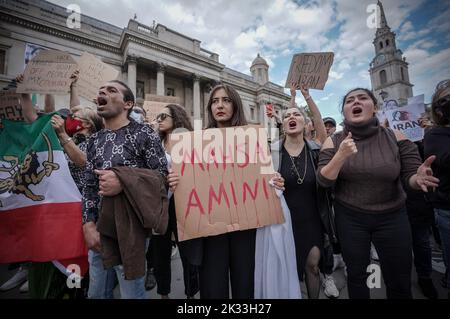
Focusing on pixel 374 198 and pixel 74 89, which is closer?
pixel 374 198

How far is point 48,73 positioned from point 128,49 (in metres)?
18.6

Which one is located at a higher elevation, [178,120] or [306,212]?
[178,120]

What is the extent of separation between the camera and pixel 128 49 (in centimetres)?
1759

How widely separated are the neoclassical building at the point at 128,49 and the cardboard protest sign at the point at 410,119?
10007mm

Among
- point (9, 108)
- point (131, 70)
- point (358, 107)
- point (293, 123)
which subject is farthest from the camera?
point (131, 70)

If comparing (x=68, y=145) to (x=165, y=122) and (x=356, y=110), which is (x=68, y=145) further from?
(x=356, y=110)

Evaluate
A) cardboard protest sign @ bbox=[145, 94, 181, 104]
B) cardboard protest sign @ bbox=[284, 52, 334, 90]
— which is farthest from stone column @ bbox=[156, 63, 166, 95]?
cardboard protest sign @ bbox=[284, 52, 334, 90]

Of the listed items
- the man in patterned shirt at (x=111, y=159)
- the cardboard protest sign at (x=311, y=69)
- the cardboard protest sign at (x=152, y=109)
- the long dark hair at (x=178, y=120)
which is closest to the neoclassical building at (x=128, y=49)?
the cardboard protest sign at (x=152, y=109)

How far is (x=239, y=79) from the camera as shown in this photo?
28.4m

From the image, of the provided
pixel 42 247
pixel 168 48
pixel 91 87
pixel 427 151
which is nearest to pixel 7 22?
pixel 168 48

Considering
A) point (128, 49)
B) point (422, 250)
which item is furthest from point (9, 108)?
point (128, 49)

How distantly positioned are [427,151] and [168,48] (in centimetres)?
2211

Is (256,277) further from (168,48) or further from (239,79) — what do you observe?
(239,79)
